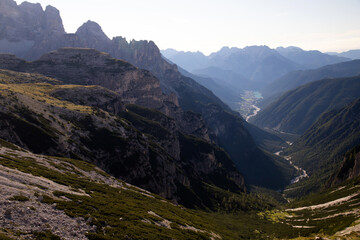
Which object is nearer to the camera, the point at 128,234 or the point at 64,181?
the point at 128,234

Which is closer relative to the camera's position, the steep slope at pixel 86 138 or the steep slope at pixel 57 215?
the steep slope at pixel 57 215

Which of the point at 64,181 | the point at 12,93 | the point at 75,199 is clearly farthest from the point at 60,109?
the point at 75,199

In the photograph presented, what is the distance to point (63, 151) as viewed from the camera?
10356 cm

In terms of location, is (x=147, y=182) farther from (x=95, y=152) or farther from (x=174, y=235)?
(x=174, y=235)

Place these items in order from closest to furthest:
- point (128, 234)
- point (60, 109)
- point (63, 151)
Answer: point (128, 234)
point (63, 151)
point (60, 109)

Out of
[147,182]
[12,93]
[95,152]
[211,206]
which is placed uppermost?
[12,93]

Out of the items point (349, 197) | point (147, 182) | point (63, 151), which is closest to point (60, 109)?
point (63, 151)

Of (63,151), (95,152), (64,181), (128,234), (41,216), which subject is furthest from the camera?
(95,152)

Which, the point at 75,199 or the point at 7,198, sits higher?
the point at 7,198

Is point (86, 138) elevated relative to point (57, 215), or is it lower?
lower

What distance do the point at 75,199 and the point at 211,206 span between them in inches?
6190

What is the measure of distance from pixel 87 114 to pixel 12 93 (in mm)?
38522

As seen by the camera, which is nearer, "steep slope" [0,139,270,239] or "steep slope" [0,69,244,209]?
"steep slope" [0,139,270,239]

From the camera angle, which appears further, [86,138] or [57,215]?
[86,138]
